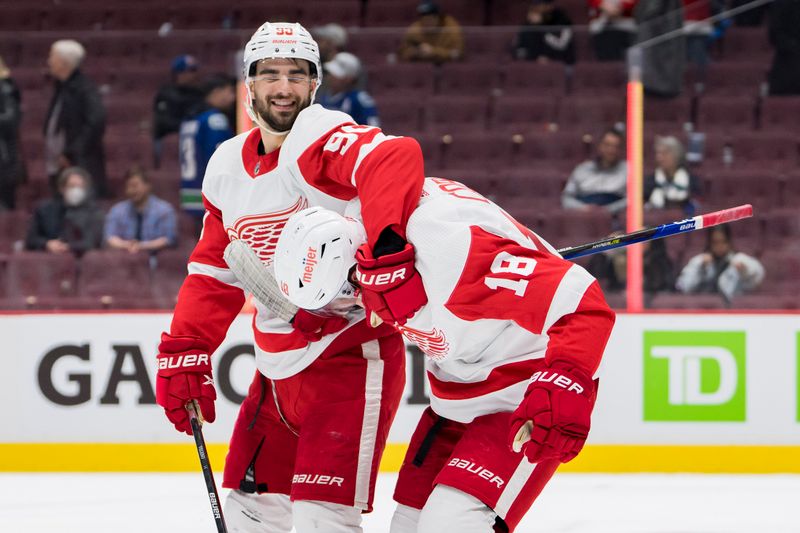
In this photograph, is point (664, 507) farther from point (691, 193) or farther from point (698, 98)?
point (698, 98)

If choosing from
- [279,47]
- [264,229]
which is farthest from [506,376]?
[279,47]

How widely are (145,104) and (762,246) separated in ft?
8.75

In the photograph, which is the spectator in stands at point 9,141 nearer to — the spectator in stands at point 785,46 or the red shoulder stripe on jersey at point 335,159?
the red shoulder stripe on jersey at point 335,159

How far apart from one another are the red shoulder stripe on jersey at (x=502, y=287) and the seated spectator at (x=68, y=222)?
312cm

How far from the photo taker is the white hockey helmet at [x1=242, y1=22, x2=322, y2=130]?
3061 millimetres

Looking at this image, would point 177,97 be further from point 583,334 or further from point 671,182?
point 583,334

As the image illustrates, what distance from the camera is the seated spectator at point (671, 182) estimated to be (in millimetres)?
5316

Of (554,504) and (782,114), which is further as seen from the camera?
(782,114)

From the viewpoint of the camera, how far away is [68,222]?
5379mm

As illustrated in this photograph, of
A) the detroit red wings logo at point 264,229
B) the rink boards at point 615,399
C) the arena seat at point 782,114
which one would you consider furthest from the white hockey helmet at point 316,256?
the arena seat at point 782,114

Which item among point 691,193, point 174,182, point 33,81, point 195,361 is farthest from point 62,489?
point 691,193

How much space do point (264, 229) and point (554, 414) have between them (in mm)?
910

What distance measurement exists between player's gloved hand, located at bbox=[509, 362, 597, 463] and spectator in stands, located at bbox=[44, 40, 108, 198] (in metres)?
3.36

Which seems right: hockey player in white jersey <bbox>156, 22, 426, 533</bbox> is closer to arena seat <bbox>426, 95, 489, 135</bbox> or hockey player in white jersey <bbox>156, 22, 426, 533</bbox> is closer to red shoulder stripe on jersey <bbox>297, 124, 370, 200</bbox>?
red shoulder stripe on jersey <bbox>297, 124, 370, 200</bbox>
